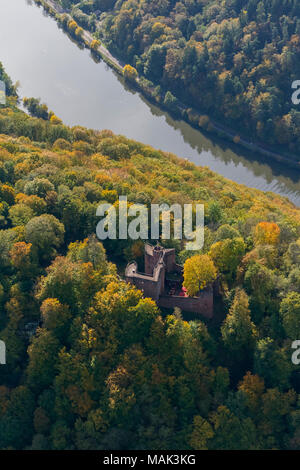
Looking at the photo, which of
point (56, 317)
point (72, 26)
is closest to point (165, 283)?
point (56, 317)

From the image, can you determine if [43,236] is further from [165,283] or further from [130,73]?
[130,73]

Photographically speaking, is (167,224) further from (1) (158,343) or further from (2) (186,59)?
(2) (186,59)

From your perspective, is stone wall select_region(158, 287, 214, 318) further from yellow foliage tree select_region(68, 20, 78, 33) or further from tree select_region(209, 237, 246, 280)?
yellow foliage tree select_region(68, 20, 78, 33)

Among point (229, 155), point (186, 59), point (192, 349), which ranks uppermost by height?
point (186, 59)

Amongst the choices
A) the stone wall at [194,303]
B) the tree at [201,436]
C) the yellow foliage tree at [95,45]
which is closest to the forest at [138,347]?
the tree at [201,436]

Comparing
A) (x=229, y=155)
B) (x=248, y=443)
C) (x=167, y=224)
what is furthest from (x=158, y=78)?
(x=248, y=443)

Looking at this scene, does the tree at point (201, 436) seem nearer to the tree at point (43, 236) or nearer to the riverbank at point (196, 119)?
the tree at point (43, 236)
